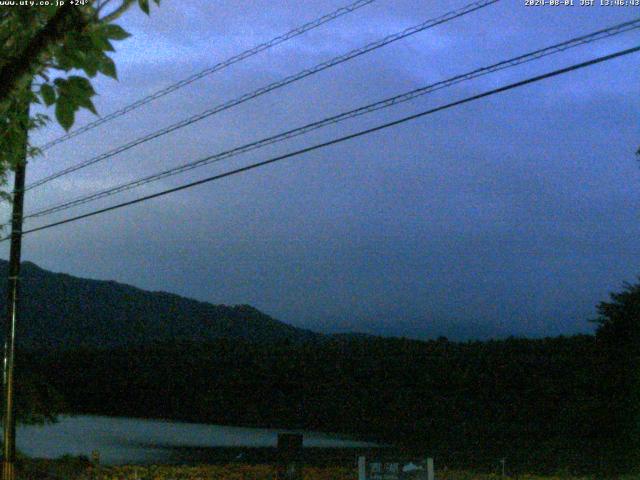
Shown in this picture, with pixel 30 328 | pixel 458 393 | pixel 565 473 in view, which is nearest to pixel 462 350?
pixel 458 393

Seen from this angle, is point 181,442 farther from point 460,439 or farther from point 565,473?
point 565,473

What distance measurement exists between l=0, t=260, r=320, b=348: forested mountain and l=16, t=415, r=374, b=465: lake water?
4000cm

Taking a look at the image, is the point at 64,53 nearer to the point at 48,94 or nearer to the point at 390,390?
the point at 48,94

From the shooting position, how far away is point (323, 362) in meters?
38.2

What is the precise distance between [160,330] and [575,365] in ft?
196

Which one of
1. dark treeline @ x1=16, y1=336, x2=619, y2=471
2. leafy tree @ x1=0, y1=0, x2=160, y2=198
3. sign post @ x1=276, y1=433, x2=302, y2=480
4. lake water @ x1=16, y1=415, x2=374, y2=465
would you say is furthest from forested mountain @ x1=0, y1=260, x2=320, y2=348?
leafy tree @ x1=0, y1=0, x2=160, y2=198

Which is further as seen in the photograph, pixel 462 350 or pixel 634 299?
pixel 462 350

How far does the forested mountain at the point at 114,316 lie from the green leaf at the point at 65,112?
70616mm

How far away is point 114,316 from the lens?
8975 cm

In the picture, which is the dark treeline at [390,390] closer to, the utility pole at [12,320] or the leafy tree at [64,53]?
the utility pole at [12,320]

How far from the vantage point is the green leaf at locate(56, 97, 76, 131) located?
3953 millimetres

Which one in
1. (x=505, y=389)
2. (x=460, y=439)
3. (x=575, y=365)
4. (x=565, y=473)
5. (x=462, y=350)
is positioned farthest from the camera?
(x=462, y=350)

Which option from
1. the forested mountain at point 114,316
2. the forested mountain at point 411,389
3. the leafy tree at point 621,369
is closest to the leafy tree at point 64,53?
the forested mountain at point 411,389

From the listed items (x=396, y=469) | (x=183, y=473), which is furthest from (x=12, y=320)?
(x=396, y=469)
